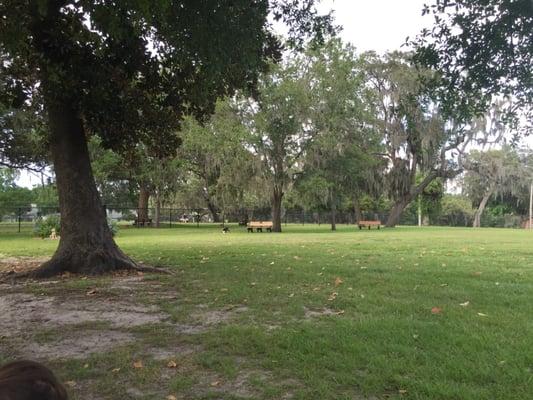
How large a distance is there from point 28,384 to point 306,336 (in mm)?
3959

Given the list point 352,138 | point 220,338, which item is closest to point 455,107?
point 220,338

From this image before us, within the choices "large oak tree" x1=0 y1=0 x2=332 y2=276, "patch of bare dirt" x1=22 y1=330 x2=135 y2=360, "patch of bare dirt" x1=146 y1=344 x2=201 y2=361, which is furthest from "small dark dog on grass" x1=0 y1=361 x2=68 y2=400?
"large oak tree" x1=0 y1=0 x2=332 y2=276

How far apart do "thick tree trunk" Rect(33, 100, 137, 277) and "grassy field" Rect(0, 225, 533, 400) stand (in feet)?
3.29

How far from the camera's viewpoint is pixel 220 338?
5281mm

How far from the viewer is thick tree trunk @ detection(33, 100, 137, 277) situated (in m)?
10.3

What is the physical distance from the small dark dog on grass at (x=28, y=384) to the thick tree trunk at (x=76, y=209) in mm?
8987

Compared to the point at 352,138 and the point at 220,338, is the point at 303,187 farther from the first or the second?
the point at 220,338

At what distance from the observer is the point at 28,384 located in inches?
60.4

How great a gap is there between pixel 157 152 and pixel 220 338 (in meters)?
8.28

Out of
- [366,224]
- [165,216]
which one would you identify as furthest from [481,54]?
[165,216]

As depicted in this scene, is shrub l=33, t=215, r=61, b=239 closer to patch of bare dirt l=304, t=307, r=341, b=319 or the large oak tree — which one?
the large oak tree

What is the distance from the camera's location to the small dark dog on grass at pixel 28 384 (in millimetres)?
1486

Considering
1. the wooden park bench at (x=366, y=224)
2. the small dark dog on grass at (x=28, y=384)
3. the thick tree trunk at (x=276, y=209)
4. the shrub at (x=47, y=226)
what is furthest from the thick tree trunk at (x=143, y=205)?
the small dark dog on grass at (x=28, y=384)

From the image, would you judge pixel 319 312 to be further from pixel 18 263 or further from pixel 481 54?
pixel 18 263
